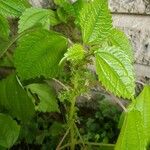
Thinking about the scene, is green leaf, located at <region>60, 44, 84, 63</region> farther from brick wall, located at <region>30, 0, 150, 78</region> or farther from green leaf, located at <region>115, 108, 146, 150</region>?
brick wall, located at <region>30, 0, 150, 78</region>

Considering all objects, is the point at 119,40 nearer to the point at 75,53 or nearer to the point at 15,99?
the point at 75,53

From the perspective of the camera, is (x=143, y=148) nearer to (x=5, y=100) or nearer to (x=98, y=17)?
(x=98, y=17)

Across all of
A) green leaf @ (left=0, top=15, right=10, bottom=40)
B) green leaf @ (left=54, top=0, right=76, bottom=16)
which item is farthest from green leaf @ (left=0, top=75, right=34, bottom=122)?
green leaf @ (left=54, top=0, right=76, bottom=16)

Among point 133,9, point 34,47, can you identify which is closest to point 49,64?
point 34,47

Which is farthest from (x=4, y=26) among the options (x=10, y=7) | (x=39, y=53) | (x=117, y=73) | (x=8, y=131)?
(x=117, y=73)

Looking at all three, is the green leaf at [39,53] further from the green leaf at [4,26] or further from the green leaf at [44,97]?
the green leaf at [44,97]
